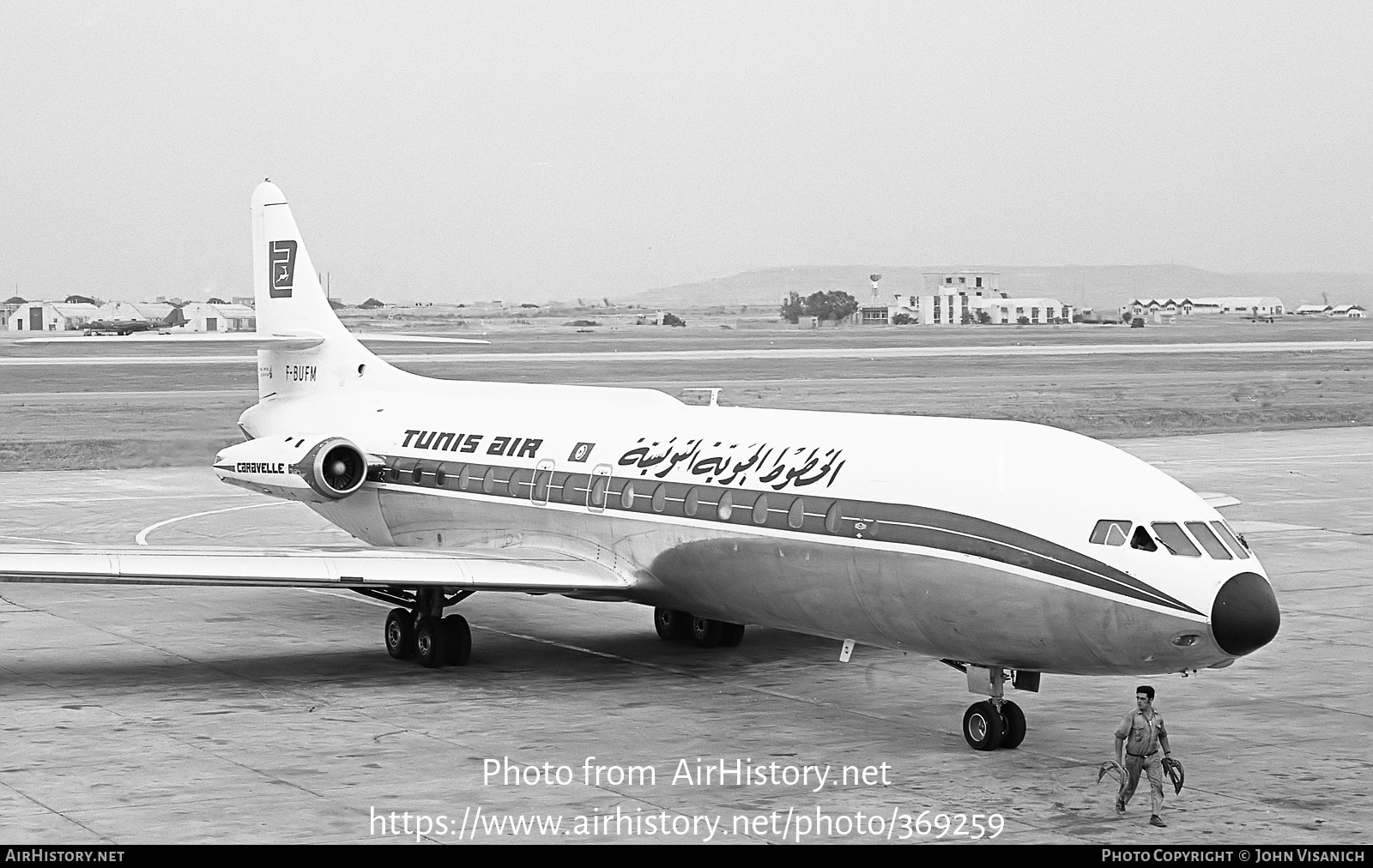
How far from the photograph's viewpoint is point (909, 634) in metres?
17.1

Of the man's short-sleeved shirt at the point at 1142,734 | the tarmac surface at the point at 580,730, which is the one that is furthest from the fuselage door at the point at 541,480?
the man's short-sleeved shirt at the point at 1142,734

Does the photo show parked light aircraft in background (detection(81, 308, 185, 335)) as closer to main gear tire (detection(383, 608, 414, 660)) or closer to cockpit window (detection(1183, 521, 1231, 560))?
main gear tire (detection(383, 608, 414, 660))

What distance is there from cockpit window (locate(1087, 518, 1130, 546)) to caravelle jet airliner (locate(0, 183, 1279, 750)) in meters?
0.02

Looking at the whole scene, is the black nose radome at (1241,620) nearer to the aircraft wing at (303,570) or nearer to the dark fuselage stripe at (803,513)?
the dark fuselage stripe at (803,513)

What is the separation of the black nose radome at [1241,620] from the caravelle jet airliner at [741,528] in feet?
0.07

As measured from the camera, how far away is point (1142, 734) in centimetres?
1438

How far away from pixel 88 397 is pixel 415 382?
5170cm

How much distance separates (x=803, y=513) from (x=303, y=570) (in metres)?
5.92

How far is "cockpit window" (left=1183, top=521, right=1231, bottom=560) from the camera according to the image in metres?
15.4

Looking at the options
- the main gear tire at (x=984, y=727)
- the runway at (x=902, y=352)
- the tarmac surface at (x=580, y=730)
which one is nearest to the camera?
the tarmac surface at (x=580, y=730)

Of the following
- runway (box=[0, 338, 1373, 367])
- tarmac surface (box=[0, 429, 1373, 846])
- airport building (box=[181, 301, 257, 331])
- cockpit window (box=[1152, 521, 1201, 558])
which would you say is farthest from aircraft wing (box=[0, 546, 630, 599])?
airport building (box=[181, 301, 257, 331])

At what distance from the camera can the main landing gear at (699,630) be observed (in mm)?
22109

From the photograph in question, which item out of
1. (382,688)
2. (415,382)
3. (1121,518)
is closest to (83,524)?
(415,382)

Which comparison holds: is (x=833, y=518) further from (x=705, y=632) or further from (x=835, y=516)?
(x=705, y=632)
